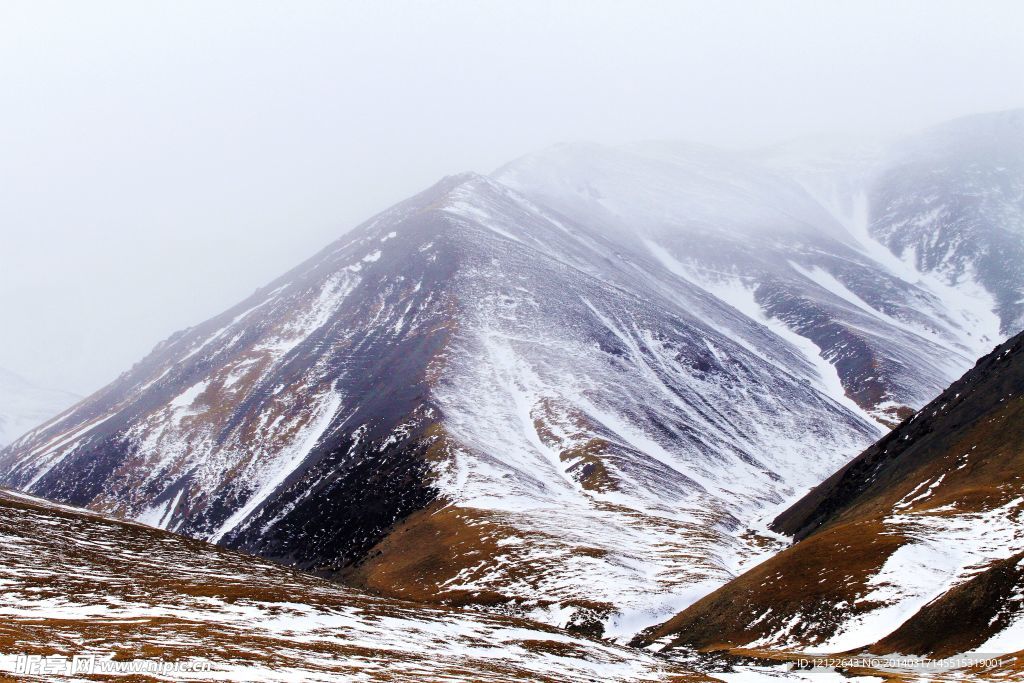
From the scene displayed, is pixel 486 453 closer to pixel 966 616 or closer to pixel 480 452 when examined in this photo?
pixel 480 452

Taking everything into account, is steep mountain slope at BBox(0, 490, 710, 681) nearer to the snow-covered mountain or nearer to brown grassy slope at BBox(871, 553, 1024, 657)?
brown grassy slope at BBox(871, 553, 1024, 657)

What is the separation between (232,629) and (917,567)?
4667 cm

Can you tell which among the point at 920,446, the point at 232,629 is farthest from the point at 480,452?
the point at 232,629

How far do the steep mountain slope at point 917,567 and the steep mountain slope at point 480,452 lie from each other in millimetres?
13028

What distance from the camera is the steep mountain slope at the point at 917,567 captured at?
154 ft

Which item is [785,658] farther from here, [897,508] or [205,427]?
[205,427]

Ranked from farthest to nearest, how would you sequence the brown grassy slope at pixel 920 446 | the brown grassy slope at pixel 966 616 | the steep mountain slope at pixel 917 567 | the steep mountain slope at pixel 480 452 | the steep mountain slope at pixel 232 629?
the steep mountain slope at pixel 480 452 → the brown grassy slope at pixel 920 446 → the steep mountain slope at pixel 917 567 → the brown grassy slope at pixel 966 616 → the steep mountain slope at pixel 232 629

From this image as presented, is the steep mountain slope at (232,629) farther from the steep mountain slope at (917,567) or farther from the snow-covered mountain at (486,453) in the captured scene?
the snow-covered mountain at (486,453)

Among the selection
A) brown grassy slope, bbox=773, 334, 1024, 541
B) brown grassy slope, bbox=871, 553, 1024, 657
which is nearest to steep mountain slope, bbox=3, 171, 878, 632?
brown grassy slope, bbox=773, 334, 1024, 541

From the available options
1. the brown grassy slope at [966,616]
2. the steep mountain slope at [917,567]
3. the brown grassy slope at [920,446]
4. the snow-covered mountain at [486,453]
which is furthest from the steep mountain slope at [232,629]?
the brown grassy slope at [920,446]

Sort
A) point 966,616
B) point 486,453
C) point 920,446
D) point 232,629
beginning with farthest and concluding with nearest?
point 486,453 → point 920,446 → point 966,616 → point 232,629

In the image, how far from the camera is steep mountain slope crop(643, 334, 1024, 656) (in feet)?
154

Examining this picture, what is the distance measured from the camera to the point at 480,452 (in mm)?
127562

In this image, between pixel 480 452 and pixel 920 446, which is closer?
pixel 920 446
